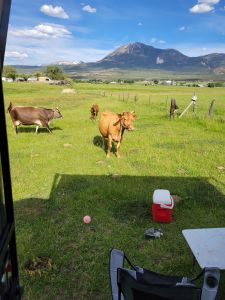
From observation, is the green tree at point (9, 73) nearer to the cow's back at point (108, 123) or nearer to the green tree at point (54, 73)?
the green tree at point (54, 73)

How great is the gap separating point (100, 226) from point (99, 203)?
1151 mm

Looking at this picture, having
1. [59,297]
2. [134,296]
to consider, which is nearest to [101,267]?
[59,297]

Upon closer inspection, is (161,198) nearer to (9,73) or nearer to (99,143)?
(99,143)

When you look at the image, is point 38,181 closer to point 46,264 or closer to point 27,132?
point 46,264

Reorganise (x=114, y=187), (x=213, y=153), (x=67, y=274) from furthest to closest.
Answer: (x=213, y=153) < (x=114, y=187) < (x=67, y=274)

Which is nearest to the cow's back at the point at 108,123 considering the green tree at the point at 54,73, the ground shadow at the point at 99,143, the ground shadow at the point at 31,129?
the ground shadow at the point at 99,143

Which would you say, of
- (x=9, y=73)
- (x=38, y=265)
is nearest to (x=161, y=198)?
(x=38, y=265)

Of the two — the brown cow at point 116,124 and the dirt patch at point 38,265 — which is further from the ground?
the brown cow at point 116,124

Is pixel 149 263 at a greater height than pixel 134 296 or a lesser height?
lesser

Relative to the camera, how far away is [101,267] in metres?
5.55

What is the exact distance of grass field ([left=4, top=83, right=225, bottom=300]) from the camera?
5465mm

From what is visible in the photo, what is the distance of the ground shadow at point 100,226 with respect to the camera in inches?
210

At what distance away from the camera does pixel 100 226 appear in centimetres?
696

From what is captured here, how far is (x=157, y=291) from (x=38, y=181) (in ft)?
25.0
